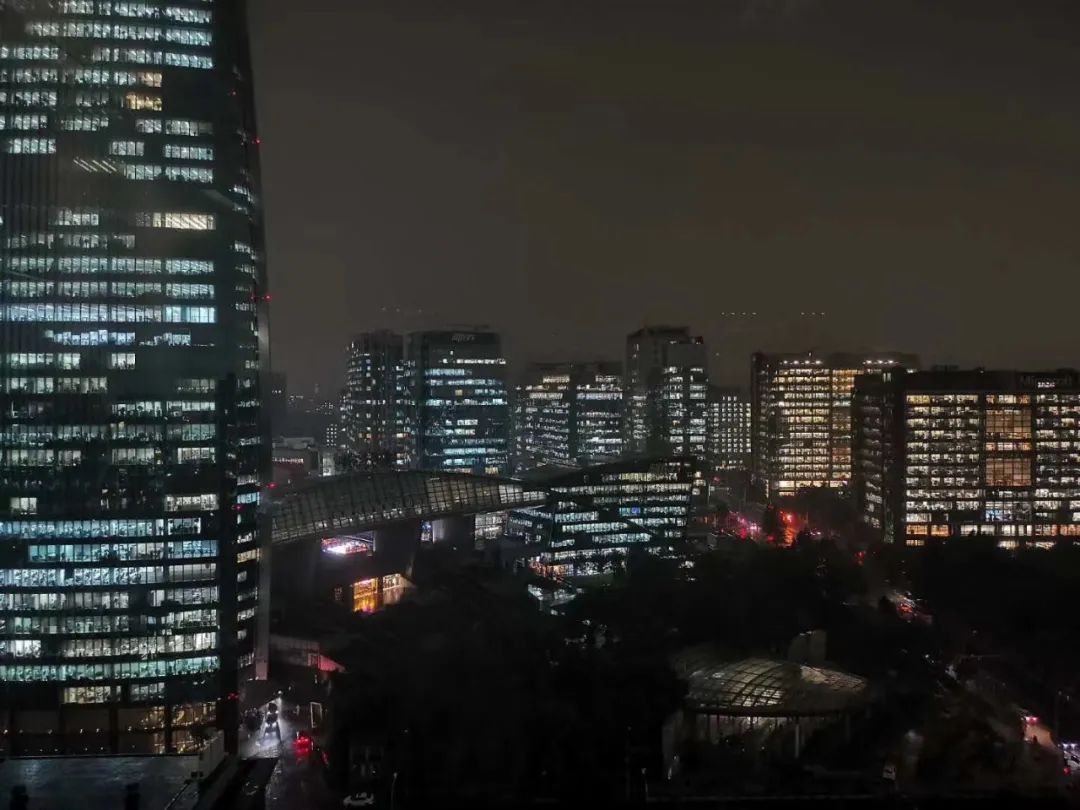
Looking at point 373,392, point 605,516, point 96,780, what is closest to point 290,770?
point 96,780

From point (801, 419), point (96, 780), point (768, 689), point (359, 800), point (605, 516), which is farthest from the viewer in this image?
point (801, 419)

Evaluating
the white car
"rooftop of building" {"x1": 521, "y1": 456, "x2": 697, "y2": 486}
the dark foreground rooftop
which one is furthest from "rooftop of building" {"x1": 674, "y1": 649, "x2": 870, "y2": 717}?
"rooftop of building" {"x1": 521, "y1": 456, "x2": 697, "y2": 486}

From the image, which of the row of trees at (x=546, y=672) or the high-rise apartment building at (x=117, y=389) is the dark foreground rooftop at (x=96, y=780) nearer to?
the row of trees at (x=546, y=672)

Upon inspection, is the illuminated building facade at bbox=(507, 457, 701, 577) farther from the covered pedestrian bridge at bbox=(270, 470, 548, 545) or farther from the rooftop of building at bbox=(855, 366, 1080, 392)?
the rooftop of building at bbox=(855, 366, 1080, 392)

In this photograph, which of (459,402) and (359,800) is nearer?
(359,800)

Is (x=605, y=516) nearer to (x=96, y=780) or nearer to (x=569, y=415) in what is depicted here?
(x=96, y=780)

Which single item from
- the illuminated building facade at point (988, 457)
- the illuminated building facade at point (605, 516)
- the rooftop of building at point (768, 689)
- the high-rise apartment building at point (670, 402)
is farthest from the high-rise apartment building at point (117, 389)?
the high-rise apartment building at point (670, 402)

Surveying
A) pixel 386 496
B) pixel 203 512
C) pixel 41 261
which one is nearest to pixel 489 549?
pixel 386 496
